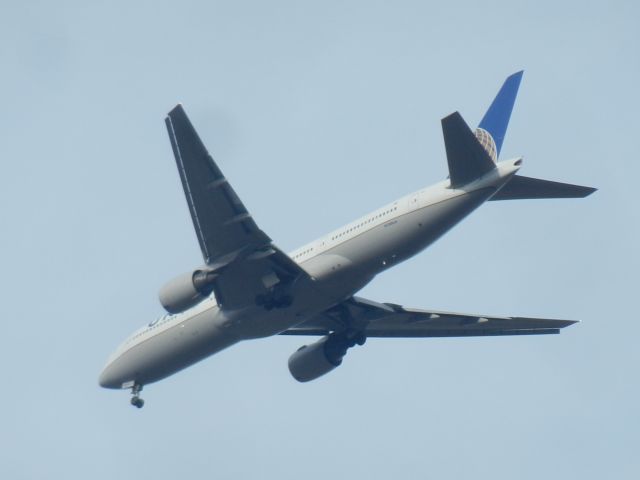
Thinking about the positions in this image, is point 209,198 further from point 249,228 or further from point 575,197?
point 575,197

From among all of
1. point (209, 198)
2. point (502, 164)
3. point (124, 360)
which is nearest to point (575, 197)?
point (502, 164)

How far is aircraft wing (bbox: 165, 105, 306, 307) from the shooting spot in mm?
35188

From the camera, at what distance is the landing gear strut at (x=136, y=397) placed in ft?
137

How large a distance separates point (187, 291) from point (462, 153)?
8.77 meters

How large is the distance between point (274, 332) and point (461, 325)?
776cm

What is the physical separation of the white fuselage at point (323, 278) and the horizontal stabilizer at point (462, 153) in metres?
0.28

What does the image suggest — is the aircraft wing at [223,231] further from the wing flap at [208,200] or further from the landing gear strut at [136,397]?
the landing gear strut at [136,397]

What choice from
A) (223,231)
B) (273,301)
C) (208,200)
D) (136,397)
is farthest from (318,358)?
(208,200)

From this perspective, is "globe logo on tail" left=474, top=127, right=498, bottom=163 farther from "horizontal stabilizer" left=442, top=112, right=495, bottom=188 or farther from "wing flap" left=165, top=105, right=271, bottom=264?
"wing flap" left=165, top=105, right=271, bottom=264

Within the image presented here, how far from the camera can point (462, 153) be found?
117 ft

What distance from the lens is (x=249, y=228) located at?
121 ft

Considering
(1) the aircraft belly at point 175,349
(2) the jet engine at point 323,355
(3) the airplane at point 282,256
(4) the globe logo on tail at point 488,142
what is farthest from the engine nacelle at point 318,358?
(4) the globe logo on tail at point 488,142

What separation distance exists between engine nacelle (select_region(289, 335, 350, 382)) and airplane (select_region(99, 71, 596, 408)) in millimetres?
380

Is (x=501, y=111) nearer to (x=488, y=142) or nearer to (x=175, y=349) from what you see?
(x=488, y=142)
